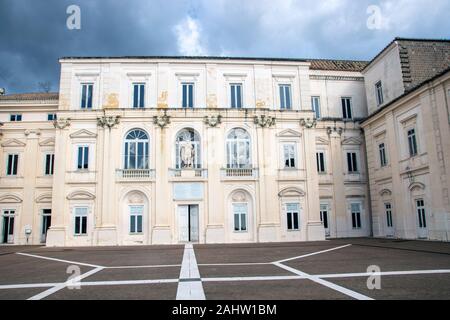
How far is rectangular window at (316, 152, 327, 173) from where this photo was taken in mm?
30625

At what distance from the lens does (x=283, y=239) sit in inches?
1065

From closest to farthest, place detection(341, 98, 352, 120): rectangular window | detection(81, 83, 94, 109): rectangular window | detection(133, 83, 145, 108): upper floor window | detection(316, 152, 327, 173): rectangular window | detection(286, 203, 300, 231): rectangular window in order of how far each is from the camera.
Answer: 1. detection(286, 203, 300, 231): rectangular window
2. detection(81, 83, 94, 109): rectangular window
3. detection(133, 83, 145, 108): upper floor window
4. detection(316, 152, 327, 173): rectangular window
5. detection(341, 98, 352, 120): rectangular window

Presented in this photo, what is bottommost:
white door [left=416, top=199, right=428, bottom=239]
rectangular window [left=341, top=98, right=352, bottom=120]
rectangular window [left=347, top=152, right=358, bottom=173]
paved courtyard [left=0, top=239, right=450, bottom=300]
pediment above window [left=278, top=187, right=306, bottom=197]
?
paved courtyard [left=0, top=239, right=450, bottom=300]

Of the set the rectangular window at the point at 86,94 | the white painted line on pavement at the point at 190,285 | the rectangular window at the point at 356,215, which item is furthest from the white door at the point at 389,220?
the rectangular window at the point at 86,94

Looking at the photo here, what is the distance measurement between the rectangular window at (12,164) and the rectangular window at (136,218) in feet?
35.7

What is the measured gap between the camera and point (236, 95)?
95.0 ft

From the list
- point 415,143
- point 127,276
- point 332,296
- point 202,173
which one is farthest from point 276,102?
point 332,296

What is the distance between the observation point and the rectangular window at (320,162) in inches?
1206

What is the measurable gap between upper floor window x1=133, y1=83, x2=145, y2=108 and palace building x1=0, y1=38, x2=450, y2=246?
8 cm

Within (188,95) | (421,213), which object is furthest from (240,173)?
(421,213)

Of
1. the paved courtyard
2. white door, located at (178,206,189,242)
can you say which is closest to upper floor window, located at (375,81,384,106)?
white door, located at (178,206,189,242)

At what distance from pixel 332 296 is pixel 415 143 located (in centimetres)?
2073

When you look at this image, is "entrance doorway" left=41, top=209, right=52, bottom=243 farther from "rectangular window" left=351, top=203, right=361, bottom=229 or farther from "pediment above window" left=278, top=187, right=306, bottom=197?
"rectangular window" left=351, top=203, right=361, bottom=229
